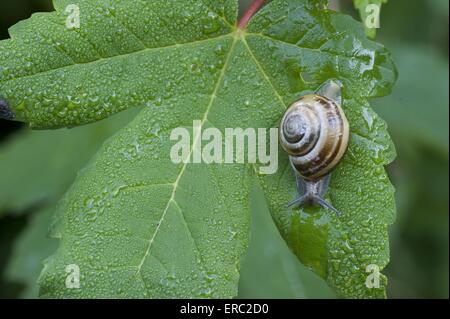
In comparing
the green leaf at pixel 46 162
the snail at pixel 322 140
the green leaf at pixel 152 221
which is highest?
the green leaf at pixel 46 162

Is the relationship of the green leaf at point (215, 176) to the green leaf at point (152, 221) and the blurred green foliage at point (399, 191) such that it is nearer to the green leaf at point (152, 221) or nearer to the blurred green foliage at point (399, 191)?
the green leaf at point (152, 221)

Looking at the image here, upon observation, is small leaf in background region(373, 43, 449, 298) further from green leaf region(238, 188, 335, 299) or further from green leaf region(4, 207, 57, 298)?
green leaf region(4, 207, 57, 298)

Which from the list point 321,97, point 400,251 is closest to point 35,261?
point 321,97

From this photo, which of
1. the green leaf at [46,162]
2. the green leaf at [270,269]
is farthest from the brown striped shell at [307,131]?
the green leaf at [46,162]

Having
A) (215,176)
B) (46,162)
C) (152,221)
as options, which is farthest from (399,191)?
(152,221)

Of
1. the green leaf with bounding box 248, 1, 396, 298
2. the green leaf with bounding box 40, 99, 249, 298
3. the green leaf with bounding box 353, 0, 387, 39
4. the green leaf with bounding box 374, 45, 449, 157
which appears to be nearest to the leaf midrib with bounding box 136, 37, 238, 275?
the green leaf with bounding box 40, 99, 249, 298

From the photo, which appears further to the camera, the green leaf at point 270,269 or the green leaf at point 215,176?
the green leaf at point 270,269
